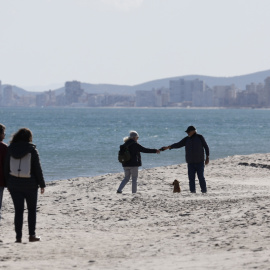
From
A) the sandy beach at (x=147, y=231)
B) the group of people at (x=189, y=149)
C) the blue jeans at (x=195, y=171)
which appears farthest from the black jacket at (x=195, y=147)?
the sandy beach at (x=147, y=231)

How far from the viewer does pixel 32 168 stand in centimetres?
1008

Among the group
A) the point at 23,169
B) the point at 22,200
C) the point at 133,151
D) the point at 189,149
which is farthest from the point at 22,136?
the point at 189,149

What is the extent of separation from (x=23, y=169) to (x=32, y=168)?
14 centimetres

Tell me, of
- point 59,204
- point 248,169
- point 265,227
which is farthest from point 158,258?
point 248,169

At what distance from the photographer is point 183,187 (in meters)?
18.7

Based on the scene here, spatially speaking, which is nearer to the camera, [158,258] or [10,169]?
[158,258]

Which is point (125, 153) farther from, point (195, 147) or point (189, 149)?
point (195, 147)

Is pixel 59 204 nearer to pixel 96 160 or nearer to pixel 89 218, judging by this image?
pixel 89 218

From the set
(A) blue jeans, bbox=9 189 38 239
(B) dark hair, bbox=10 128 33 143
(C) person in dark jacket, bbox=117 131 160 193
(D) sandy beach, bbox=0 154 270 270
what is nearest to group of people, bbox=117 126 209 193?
(C) person in dark jacket, bbox=117 131 160 193

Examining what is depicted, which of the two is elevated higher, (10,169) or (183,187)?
(10,169)

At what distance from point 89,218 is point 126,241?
269 cm

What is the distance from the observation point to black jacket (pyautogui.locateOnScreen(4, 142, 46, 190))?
392 inches

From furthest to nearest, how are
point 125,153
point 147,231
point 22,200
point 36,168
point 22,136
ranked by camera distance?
1. point 125,153
2. point 147,231
3. point 22,200
4. point 36,168
5. point 22,136

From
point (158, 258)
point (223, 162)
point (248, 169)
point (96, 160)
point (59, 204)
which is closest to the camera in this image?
point (158, 258)
